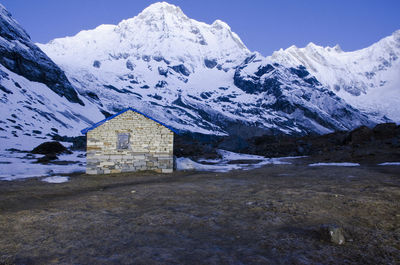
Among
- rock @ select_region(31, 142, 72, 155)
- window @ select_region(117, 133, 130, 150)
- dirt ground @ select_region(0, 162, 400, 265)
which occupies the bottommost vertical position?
dirt ground @ select_region(0, 162, 400, 265)

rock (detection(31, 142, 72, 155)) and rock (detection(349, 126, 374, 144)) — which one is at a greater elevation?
rock (detection(349, 126, 374, 144))

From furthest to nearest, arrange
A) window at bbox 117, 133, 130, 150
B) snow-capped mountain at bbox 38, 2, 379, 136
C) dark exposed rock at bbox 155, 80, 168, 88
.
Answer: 1. dark exposed rock at bbox 155, 80, 168, 88
2. snow-capped mountain at bbox 38, 2, 379, 136
3. window at bbox 117, 133, 130, 150

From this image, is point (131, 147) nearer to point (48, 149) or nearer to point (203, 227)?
point (203, 227)

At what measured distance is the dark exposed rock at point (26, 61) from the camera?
232ft

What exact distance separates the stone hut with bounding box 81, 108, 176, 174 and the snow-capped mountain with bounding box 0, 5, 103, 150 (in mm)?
20762

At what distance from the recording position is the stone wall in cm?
1691

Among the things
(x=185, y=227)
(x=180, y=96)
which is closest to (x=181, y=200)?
(x=185, y=227)

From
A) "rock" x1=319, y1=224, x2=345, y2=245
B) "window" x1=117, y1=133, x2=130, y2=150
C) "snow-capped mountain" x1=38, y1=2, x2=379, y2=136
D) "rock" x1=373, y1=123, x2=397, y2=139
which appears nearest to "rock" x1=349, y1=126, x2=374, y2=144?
"rock" x1=373, y1=123, x2=397, y2=139

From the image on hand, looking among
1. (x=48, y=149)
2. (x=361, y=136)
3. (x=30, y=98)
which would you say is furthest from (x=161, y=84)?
(x=361, y=136)

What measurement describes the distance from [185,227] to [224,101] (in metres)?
165

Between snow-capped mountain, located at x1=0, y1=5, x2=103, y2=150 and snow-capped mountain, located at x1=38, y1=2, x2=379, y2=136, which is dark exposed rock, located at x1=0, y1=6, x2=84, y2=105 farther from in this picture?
snow-capped mountain, located at x1=38, y1=2, x2=379, y2=136

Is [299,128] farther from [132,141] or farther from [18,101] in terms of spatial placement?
[132,141]

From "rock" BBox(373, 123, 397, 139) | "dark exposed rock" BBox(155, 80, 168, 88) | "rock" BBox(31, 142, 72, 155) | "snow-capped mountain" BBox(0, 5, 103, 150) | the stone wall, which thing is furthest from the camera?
"dark exposed rock" BBox(155, 80, 168, 88)

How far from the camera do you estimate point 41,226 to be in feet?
19.7
